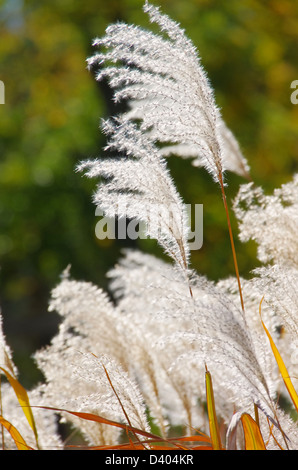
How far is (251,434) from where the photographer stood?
123 centimetres

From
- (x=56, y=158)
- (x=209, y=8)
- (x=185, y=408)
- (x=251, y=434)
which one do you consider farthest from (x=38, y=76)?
(x=251, y=434)

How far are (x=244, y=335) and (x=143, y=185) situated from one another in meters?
0.36

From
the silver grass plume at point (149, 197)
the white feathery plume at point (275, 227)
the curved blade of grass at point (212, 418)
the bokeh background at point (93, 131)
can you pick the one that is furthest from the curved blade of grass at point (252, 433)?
the bokeh background at point (93, 131)

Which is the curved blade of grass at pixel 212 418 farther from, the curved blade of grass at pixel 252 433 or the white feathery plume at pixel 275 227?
the white feathery plume at pixel 275 227

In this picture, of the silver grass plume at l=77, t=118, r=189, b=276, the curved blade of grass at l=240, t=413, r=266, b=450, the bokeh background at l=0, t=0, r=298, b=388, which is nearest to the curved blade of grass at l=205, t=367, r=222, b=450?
the curved blade of grass at l=240, t=413, r=266, b=450

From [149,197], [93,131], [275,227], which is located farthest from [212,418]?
[93,131]

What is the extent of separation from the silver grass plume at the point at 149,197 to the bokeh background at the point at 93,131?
6169mm

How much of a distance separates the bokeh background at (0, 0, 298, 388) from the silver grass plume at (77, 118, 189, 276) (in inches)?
243

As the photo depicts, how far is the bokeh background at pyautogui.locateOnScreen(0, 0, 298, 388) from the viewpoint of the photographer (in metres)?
8.03

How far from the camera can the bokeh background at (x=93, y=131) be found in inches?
316

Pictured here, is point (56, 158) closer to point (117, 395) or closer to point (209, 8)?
point (209, 8)

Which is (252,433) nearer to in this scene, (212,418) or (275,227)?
(212,418)

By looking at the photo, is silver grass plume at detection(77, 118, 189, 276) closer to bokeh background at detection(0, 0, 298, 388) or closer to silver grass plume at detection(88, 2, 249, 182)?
silver grass plume at detection(88, 2, 249, 182)
